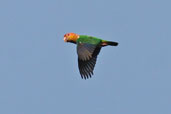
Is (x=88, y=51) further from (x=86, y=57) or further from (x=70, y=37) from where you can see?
(x=70, y=37)

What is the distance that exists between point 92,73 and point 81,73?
54cm

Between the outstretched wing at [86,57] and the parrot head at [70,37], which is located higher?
the parrot head at [70,37]

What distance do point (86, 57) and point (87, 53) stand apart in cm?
19

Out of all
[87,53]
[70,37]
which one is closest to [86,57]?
[87,53]

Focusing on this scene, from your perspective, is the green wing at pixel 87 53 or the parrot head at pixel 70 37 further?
the parrot head at pixel 70 37

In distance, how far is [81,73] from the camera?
45.8 m

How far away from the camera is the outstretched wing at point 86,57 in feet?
146

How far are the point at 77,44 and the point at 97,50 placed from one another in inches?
53.4

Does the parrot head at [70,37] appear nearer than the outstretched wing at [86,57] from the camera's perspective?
No

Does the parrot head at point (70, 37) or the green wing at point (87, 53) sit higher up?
the parrot head at point (70, 37)

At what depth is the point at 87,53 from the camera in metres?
44.5

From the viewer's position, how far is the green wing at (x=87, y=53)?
146ft

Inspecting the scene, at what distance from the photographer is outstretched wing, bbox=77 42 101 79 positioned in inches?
1751

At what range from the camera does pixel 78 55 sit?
4453cm
